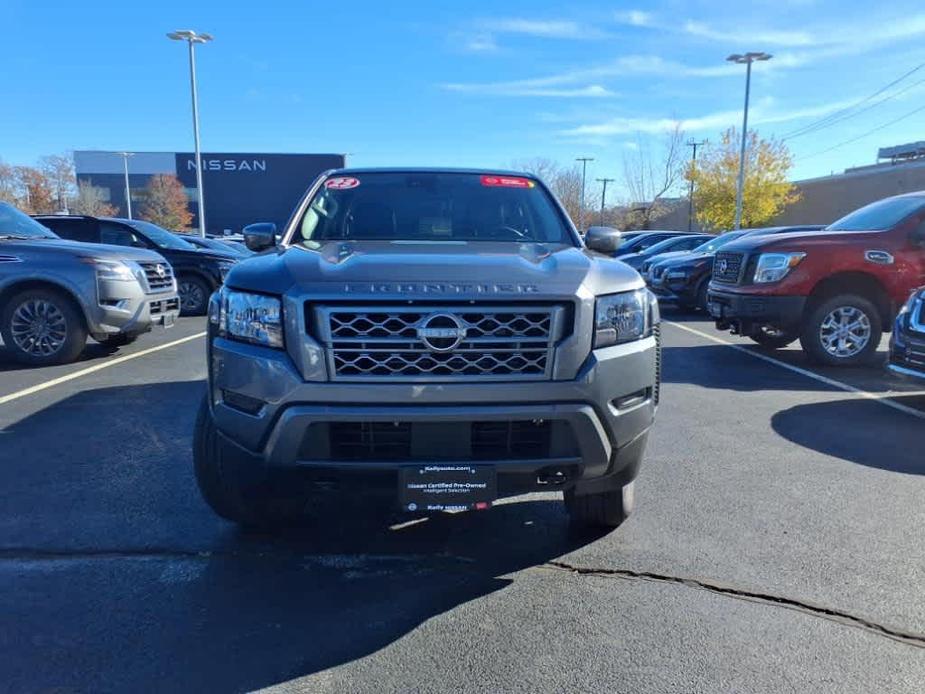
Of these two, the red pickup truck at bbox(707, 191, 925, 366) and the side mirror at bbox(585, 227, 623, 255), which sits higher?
the side mirror at bbox(585, 227, 623, 255)

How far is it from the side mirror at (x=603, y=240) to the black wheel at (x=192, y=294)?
10.0 m

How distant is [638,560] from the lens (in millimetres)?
3131

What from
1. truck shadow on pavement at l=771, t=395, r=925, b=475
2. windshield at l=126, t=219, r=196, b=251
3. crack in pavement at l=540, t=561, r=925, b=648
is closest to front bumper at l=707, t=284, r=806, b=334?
truck shadow on pavement at l=771, t=395, r=925, b=475

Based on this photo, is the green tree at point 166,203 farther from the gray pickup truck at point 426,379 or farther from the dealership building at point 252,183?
the gray pickup truck at point 426,379

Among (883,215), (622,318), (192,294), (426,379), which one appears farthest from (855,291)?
(192,294)

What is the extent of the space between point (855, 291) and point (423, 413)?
274 inches

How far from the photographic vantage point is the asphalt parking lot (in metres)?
2.34

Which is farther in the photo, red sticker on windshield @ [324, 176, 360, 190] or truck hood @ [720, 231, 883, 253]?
truck hood @ [720, 231, 883, 253]

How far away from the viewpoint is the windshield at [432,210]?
13.0ft

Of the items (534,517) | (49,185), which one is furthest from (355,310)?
(49,185)

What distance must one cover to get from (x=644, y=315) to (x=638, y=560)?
1.15 m

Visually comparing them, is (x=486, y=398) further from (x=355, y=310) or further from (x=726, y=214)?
(x=726, y=214)

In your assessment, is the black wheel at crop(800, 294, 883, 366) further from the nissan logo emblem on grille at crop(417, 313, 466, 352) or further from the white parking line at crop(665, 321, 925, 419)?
the nissan logo emblem on grille at crop(417, 313, 466, 352)

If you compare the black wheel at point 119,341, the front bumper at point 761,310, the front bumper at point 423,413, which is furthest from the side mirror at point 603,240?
the black wheel at point 119,341
